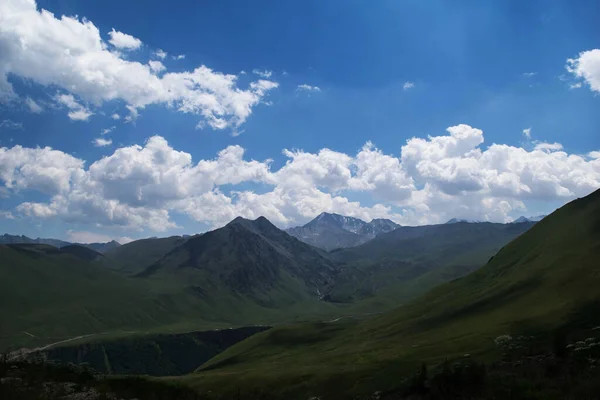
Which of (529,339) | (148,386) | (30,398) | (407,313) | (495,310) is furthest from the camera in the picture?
(407,313)

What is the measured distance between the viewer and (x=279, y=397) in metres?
86.8

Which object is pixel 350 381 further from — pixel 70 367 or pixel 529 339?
pixel 70 367

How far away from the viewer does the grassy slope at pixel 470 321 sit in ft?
306

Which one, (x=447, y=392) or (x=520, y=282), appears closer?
(x=447, y=392)

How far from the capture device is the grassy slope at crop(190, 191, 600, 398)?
93250 mm

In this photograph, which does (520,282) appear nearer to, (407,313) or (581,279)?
(581,279)

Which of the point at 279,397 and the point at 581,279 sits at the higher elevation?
the point at 581,279

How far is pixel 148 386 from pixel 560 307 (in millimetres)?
108700

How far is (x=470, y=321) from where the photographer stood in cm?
13500

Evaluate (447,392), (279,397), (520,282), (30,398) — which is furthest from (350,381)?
(520,282)

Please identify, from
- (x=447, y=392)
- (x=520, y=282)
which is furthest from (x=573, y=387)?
(x=520, y=282)

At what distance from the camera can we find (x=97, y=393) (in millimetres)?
29125

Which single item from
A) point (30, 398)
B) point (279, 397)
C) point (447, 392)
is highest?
point (30, 398)

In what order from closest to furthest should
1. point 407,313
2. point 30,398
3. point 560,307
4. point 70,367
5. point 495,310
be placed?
point 30,398 → point 70,367 → point 560,307 → point 495,310 → point 407,313
